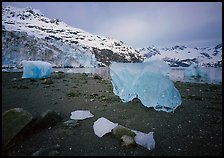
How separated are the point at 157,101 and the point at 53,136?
3675 millimetres

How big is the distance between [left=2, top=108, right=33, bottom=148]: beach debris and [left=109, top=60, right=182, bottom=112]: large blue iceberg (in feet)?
13.0

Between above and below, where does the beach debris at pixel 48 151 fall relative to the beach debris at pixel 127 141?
below

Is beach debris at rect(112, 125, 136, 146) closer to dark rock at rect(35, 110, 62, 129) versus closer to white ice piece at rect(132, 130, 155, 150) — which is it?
white ice piece at rect(132, 130, 155, 150)

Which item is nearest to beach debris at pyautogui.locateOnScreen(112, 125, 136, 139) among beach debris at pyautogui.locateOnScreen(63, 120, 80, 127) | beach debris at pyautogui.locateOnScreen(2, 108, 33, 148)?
beach debris at pyautogui.locateOnScreen(63, 120, 80, 127)

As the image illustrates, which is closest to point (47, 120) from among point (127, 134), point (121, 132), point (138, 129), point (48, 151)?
point (48, 151)

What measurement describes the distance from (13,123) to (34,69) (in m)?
12.4

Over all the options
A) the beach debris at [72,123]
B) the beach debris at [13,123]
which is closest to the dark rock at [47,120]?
the beach debris at [72,123]

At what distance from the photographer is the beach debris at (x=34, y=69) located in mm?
14531

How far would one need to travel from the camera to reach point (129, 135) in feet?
12.7

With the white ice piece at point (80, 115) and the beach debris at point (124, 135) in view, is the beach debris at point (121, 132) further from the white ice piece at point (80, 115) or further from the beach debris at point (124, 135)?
the white ice piece at point (80, 115)

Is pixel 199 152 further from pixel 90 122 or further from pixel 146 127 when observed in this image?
pixel 90 122

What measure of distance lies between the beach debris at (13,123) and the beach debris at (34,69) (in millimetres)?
11729

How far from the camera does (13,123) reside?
364cm

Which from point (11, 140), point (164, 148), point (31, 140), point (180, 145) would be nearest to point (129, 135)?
point (164, 148)
